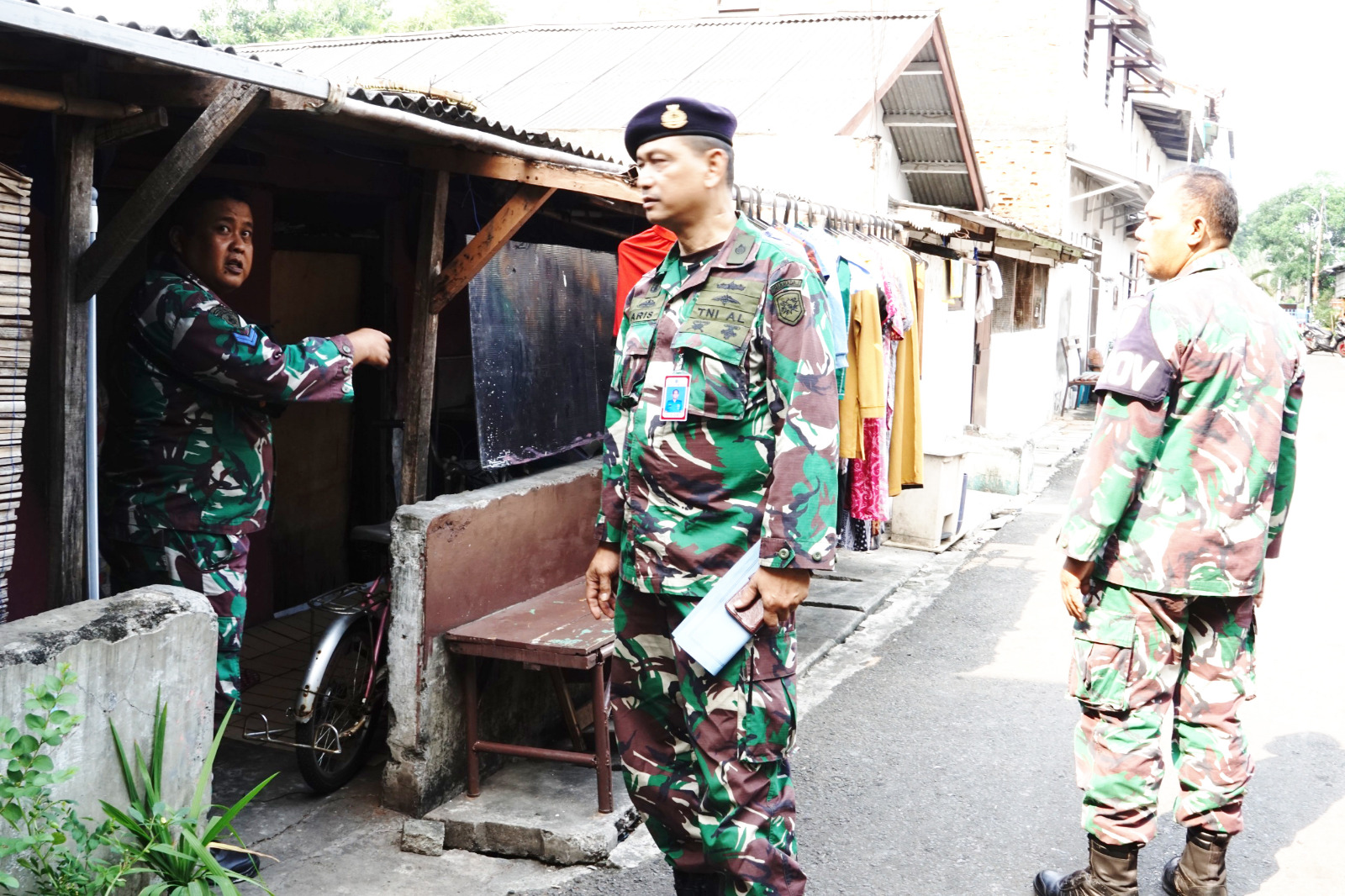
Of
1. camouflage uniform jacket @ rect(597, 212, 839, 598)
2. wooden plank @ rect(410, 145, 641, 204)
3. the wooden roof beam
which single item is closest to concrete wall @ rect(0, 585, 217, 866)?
camouflage uniform jacket @ rect(597, 212, 839, 598)

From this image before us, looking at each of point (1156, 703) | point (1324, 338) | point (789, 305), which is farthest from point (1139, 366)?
point (1324, 338)

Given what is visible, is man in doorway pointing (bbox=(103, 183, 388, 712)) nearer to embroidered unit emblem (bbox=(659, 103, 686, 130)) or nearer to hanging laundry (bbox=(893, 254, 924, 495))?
embroidered unit emblem (bbox=(659, 103, 686, 130))

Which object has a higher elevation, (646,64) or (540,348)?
(646,64)

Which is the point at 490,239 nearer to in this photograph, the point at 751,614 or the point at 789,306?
the point at 789,306

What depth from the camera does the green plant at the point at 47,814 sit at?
2576 millimetres

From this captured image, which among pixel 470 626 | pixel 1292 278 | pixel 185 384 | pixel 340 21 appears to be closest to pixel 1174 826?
pixel 470 626

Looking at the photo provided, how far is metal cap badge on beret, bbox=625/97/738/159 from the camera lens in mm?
2953

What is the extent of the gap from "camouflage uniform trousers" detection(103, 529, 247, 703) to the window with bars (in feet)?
46.0

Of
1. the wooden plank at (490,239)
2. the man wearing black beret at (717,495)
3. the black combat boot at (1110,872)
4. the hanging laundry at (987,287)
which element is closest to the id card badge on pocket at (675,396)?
the man wearing black beret at (717,495)

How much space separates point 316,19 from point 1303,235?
2311 inches

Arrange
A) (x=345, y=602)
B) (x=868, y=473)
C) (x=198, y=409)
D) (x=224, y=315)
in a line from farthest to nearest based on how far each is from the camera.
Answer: (x=868, y=473) < (x=345, y=602) < (x=198, y=409) < (x=224, y=315)

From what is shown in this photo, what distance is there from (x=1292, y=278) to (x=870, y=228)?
7224cm

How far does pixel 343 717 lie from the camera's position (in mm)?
4582

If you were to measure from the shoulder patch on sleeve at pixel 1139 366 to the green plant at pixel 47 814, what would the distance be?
2772 mm
